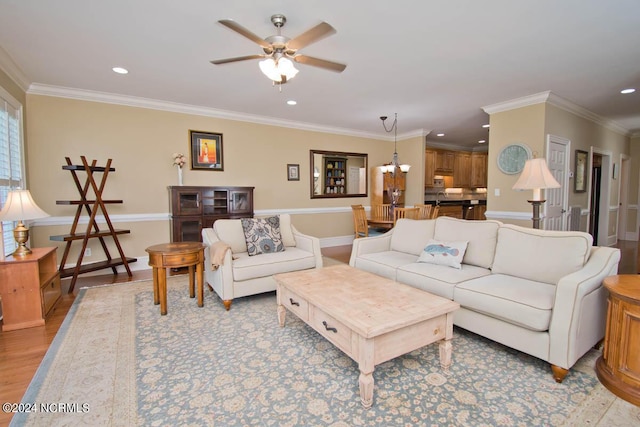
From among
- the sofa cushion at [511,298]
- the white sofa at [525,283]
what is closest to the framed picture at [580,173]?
the white sofa at [525,283]

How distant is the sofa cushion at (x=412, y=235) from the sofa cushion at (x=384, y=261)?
0.09m

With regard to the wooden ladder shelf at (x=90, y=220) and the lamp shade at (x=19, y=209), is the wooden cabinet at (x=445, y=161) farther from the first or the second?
the lamp shade at (x=19, y=209)

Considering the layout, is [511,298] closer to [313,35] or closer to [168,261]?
[313,35]

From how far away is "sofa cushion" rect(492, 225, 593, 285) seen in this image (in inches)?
89.7

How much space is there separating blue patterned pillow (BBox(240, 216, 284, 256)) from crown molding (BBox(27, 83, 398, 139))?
243cm

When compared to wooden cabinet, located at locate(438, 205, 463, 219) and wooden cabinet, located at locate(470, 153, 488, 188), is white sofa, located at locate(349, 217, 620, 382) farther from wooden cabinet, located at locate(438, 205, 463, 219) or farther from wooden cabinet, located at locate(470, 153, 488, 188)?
wooden cabinet, located at locate(470, 153, 488, 188)

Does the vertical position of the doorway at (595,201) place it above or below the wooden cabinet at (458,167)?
below

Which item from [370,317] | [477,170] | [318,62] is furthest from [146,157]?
[477,170]

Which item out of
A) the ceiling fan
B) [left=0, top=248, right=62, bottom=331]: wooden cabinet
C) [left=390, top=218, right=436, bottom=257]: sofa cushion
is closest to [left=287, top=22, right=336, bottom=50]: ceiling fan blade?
the ceiling fan

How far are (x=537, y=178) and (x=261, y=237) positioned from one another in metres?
2.94

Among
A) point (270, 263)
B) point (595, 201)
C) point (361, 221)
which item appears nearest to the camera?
point (270, 263)

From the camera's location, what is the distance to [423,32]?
2.66 metres

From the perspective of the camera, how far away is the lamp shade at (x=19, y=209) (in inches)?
105

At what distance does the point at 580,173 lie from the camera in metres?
5.29
